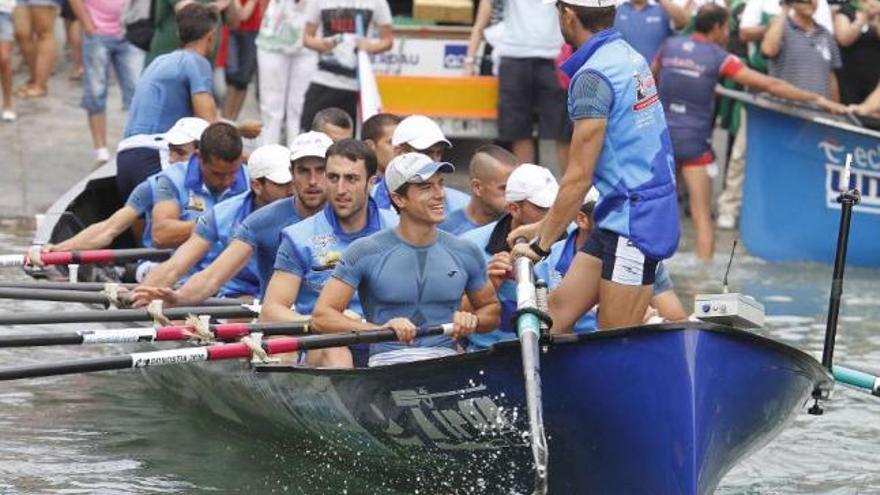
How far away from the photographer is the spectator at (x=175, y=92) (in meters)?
14.4

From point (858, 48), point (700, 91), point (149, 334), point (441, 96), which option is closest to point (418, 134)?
point (149, 334)

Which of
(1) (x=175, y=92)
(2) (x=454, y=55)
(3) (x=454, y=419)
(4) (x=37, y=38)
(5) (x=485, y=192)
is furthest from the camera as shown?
(4) (x=37, y=38)

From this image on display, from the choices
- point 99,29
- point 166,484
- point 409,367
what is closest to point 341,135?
point 166,484

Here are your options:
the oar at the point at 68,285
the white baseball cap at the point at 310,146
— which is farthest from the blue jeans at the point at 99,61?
the white baseball cap at the point at 310,146

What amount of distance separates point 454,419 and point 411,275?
0.79 m

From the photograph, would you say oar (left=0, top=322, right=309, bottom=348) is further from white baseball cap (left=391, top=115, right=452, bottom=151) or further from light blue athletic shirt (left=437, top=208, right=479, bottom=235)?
white baseball cap (left=391, top=115, right=452, bottom=151)

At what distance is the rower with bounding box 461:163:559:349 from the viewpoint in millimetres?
9984

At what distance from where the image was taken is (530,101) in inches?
675

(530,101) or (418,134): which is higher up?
(418,134)

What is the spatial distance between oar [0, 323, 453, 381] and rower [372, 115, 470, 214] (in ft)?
6.79

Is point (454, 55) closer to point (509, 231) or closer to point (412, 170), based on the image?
point (509, 231)

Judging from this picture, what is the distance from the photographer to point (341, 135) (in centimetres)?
1284

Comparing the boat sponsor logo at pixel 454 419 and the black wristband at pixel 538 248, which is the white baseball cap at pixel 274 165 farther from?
the black wristband at pixel 538 248

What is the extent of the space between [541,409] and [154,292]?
3.22 metres
